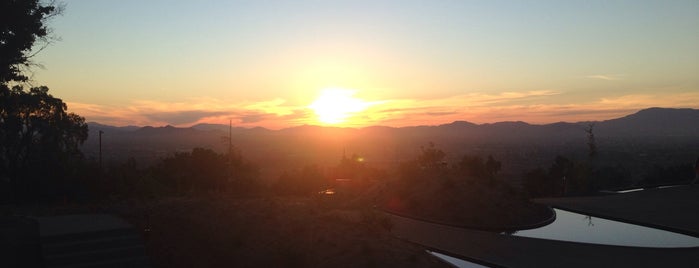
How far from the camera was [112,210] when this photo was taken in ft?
37.4

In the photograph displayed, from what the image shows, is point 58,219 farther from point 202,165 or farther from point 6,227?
point 202,165

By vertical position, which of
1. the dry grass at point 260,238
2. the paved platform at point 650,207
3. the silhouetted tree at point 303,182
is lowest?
the paved platform at point 650,207

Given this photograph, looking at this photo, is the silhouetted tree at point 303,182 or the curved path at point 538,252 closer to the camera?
the curved path at point 538,252

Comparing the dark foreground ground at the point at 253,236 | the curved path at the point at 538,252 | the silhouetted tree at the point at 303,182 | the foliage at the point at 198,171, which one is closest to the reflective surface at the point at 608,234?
the curved path at the point at 538,252

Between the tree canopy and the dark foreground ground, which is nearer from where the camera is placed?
the dark foreground ground

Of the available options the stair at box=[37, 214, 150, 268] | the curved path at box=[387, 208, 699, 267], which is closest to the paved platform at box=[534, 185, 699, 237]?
the curved path at box=[387, 208, 699, 267]

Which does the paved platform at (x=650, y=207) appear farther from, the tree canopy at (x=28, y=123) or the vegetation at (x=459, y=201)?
the tree canopy at (x=28, y=123)

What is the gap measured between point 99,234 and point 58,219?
2006 mm

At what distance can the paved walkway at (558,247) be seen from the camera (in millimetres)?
11570

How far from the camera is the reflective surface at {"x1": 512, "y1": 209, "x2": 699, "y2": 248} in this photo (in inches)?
551

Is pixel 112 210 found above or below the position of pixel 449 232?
above

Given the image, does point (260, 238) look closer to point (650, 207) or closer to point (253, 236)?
point (253, 236)

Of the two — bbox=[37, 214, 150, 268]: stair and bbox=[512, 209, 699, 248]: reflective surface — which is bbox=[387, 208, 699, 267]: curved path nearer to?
bbox=[512, 209, 699, 248]: reflective surface

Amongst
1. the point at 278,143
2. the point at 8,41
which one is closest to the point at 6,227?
the point at 8,41
